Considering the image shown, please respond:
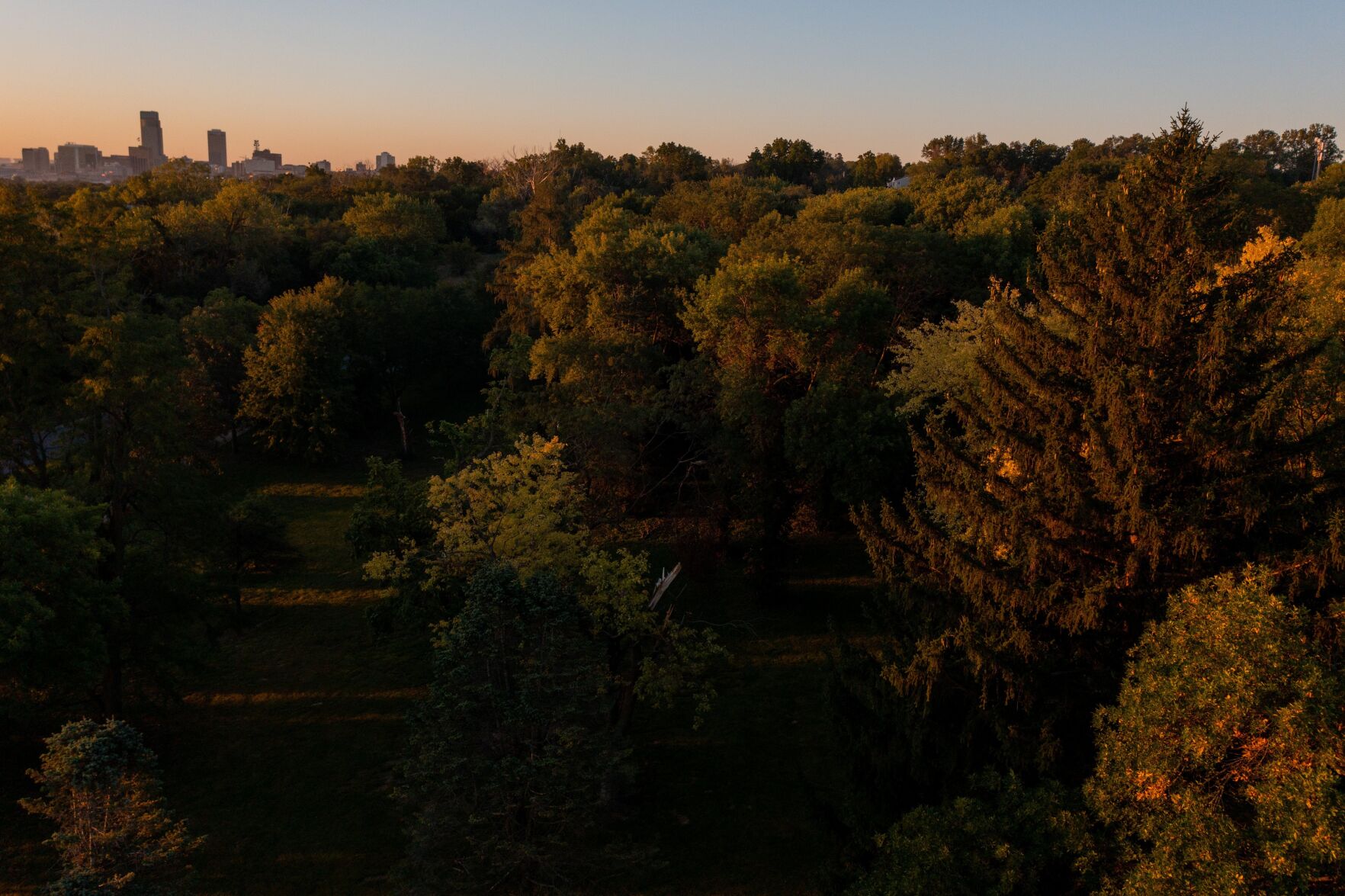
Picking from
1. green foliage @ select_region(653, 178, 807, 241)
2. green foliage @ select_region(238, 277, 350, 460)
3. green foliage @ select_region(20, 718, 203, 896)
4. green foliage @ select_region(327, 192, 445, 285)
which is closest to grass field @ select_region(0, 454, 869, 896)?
green foliage @ select_region(20, 718, 203, 896)

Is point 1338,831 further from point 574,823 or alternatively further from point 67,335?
point 67,335

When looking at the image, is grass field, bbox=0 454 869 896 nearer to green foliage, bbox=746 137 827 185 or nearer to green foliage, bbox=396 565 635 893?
green foliage, bbox=396 565 635 893

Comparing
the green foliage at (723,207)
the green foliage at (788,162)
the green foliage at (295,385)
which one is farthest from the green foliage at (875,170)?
the green foliage at (295,385)

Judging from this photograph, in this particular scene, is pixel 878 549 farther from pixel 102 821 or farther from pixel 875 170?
pixel 875 170

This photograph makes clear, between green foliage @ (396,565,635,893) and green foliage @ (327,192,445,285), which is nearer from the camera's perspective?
green foliage @ (396,565,635,893)

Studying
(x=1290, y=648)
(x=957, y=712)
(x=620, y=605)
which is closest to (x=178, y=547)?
(x=620, y=605)
